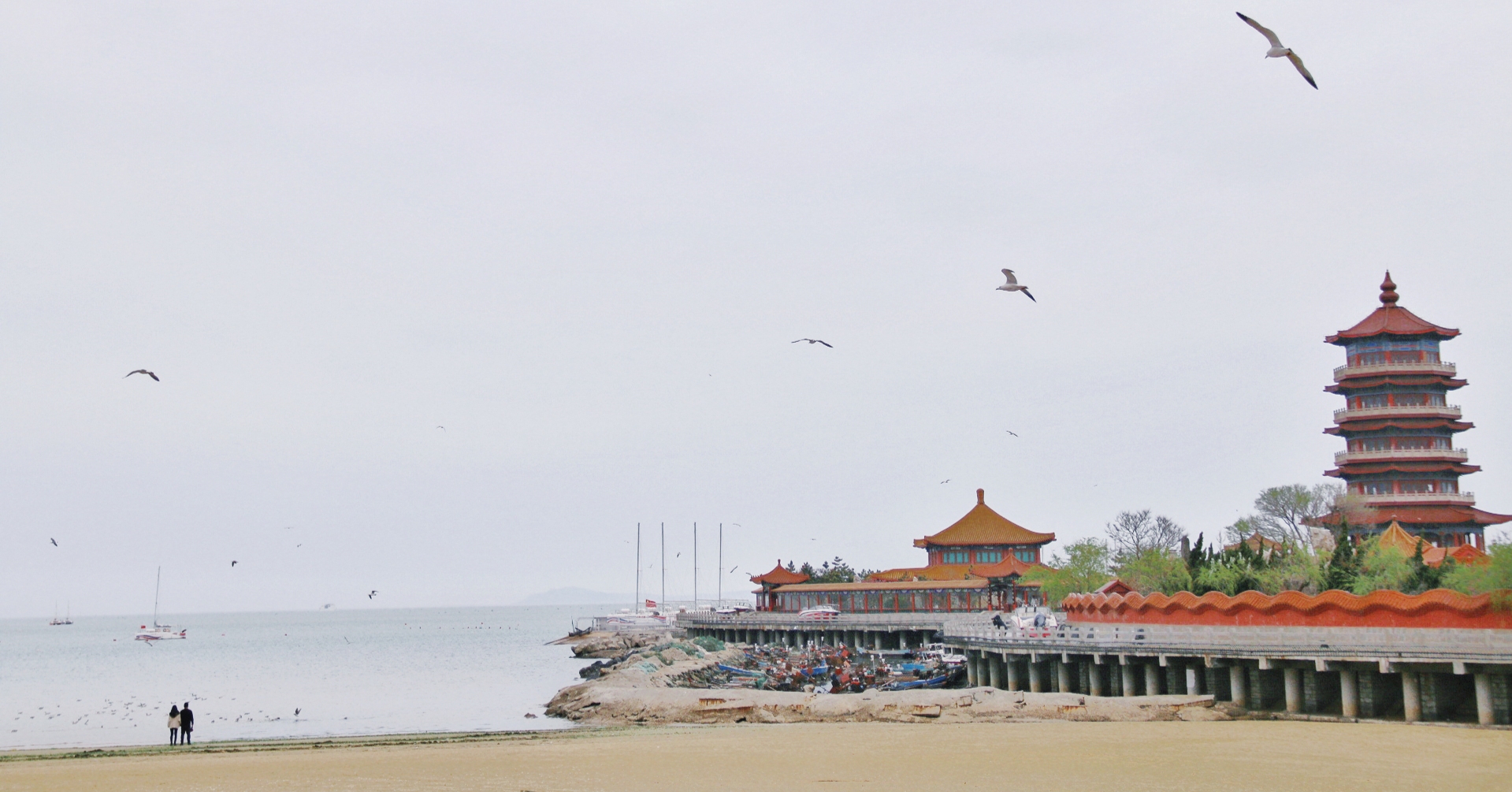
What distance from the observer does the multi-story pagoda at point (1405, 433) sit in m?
77.4

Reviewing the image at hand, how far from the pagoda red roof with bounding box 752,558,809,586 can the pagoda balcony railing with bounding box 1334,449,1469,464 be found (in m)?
44.7

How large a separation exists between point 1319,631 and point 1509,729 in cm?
564

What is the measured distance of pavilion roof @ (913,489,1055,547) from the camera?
4077 inches

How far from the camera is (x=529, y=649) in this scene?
140 meters

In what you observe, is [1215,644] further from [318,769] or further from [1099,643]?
[318,769]

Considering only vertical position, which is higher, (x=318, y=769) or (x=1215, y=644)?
(x=1215, y=644)

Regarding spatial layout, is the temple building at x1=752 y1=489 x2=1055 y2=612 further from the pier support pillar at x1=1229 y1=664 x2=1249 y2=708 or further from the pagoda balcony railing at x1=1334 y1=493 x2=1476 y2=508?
the pier support pillar at x1=1229 y1=664 x2=1249 y2=708

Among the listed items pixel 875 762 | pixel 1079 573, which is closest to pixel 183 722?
pixel 875 762

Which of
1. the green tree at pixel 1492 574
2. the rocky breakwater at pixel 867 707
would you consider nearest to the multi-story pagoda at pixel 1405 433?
the green tree at pixel 1492 574

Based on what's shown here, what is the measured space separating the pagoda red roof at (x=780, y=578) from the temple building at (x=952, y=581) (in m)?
0.06

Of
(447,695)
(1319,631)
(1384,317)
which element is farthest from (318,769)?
(1384,317)

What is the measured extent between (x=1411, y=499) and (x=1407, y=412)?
4.96 meters

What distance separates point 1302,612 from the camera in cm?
4078

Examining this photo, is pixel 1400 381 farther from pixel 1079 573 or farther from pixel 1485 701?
pixel 1485 701
